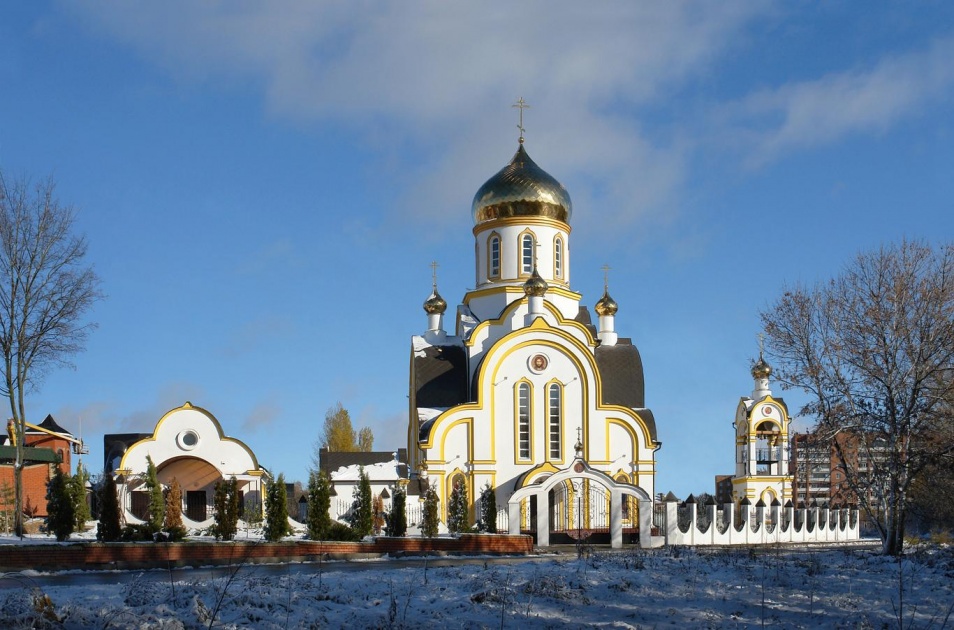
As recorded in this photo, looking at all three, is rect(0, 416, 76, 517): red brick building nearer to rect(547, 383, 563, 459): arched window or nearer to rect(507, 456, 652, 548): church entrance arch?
rect(507, 456, 652, 548): church entrance arch

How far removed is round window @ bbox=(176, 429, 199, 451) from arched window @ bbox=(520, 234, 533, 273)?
1256cm

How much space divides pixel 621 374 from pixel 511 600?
24.7 metres

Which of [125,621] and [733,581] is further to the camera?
[733,581]

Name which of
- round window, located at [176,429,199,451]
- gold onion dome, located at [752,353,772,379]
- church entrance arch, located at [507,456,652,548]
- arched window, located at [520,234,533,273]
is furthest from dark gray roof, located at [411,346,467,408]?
gold onion dome, located at [752,353,772,379]

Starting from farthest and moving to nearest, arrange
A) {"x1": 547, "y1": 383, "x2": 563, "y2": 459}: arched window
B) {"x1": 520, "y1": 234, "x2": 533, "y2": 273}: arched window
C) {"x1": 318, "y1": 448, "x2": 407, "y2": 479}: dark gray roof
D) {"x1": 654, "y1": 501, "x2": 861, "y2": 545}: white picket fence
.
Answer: {"x1": 520, "y1": 234, "x2": 533, "y2": 273}: arched window
{"x1": 318, "y1": 448, "x2": 407, "y2": 479}: dark gray roof
{"x1": 547, "y1": 383, "x2": 563, "y2": 459}: arched window
{"x1": 654, "y1": 501, "x2": 861, "y2": 545}: white picket fence

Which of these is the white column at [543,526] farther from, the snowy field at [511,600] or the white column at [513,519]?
the snowy field at [511,600]

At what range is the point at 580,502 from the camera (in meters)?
30.6

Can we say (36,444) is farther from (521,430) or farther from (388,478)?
(521,430)

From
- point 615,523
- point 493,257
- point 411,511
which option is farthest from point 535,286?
point 615,523

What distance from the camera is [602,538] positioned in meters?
27.2

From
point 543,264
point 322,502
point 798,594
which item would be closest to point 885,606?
point 798,594

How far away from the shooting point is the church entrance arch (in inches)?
1030

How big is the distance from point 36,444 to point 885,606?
33740mm

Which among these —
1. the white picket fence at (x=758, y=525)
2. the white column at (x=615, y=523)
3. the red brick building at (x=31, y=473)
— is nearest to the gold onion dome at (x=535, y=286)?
the white picket fence at (x=758, y=525)
